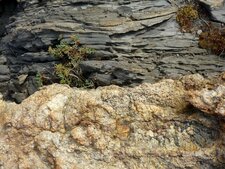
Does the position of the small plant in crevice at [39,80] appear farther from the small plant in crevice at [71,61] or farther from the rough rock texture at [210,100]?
the rough rock texture at [210,100]

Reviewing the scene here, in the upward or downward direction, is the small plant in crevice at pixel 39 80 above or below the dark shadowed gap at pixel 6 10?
below

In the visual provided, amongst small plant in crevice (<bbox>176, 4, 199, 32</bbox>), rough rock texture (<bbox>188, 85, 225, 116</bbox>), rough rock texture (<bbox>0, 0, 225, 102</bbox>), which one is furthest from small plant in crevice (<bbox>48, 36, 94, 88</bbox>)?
rough rock texture (<bbox>188, 85, 225, 116</bbox>)

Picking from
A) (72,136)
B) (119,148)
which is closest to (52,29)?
(72,136)

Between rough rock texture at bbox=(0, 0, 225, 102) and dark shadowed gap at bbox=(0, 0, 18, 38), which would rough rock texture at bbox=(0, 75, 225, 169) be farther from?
dark shadowed gap at bbox=(0, 0, 18, 38)

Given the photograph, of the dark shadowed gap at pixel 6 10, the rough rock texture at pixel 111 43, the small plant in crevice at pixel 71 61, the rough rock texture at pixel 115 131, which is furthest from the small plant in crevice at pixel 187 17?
the dark shadowed gap at pixel 6 10

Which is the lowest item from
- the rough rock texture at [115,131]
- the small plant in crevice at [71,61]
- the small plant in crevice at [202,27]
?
the rough rock texture at [115,131]

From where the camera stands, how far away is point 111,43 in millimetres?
14625

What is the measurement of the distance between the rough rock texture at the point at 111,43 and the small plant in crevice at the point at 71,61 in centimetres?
27

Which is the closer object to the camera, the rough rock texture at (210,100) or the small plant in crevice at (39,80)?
the rough rock texture at (210,100)

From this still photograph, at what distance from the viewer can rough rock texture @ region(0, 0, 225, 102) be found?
13793mm

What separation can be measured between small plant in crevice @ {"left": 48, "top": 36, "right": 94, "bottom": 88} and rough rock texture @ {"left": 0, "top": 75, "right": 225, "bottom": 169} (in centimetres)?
73

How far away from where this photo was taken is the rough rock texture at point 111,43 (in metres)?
13.8

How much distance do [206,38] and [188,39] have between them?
2.06 ft

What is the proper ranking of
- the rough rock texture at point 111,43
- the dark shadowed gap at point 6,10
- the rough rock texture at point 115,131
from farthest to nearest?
the dark shadowed gap at point 6,10
the rough rock texture at point 111,43
the rough rock texture at point 115,131
